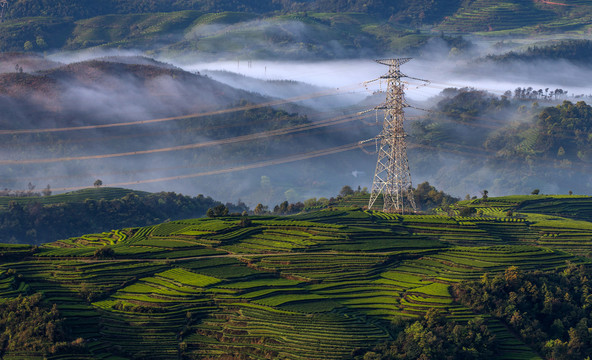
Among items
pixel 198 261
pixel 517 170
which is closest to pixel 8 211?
pixel 198 261

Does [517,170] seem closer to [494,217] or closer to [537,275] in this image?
[494,217]

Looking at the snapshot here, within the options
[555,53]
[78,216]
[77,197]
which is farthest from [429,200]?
[555,53]

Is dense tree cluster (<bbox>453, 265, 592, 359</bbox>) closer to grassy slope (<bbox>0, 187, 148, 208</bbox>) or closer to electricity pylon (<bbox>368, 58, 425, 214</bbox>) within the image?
electricity pylon (<bbox>368, 58, 425, 214</bbox>)

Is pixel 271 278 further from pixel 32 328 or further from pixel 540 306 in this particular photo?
pixel 540 306

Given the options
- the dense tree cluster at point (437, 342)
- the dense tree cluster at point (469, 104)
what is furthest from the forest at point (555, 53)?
the dense tree cluster at point (437, 342)

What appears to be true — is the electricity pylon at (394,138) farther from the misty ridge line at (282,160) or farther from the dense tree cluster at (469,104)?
the dense tree cluster at (469,104)
